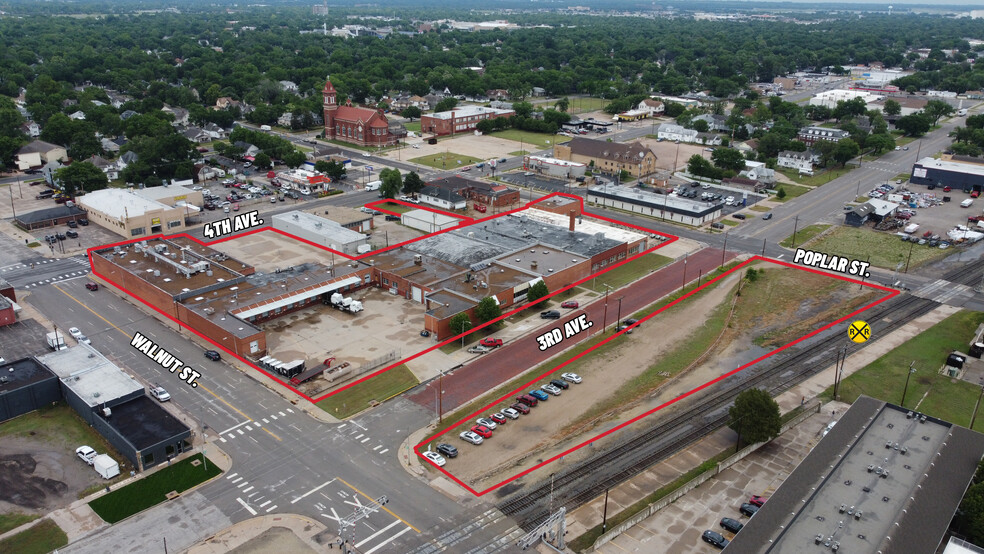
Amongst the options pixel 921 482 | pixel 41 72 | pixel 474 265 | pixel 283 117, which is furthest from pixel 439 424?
pixel 41 72

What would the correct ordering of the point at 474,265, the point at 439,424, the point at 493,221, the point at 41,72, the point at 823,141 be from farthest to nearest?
the point at 41,72 < the point at 823,141 < the point at 493,221 < the point at 474,265 < the point at 439,424

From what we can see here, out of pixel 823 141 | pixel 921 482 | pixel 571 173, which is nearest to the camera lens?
pixel 921 482

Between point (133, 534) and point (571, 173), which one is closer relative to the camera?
point (133, 534)

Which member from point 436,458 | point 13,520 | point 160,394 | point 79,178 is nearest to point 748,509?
point 436,458

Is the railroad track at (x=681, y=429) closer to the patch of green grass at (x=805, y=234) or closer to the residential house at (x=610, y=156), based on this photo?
the patch of green grass at (x=805, y=234)

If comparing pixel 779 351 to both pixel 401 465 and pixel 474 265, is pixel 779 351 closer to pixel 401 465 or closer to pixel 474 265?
pixel 474 265

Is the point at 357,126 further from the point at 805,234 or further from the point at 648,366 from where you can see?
the point at 648,366

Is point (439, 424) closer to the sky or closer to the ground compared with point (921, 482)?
closer to the ground
